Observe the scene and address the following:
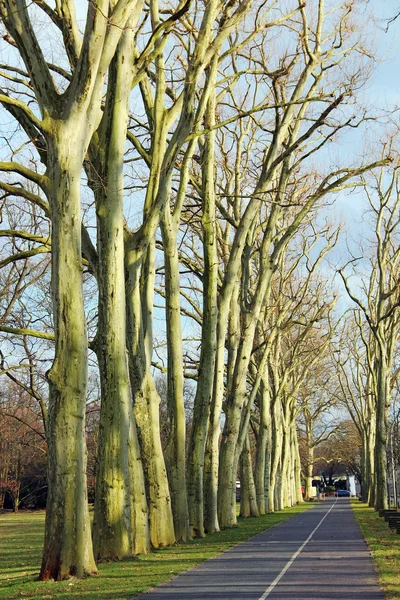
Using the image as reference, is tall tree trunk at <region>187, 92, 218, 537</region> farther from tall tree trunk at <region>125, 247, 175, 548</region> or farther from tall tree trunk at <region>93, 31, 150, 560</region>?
tall tree trunk at <region>93, 31, 150, 560</region>

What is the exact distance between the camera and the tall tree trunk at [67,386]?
13.9m

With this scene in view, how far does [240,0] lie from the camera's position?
1983cm

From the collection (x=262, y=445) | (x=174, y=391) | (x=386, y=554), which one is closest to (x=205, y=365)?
(x=174, y=391)

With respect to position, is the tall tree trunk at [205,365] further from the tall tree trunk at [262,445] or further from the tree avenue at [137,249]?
the tall tree trunk at [262,445]

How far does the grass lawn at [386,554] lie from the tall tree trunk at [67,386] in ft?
14.7

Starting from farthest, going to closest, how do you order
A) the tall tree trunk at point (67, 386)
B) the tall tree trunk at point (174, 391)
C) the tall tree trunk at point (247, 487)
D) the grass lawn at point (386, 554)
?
the tall tree trunk at point (247, 487)
the tall tree trunk at point (174, 391)
the tall tree trunk at point (67, 386)
the grass lawn at point (386, 554)

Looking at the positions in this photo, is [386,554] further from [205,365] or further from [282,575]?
[205,365]

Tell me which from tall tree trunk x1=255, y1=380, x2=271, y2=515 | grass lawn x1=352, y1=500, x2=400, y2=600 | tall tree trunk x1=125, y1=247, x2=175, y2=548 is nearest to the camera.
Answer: grass lawn x1=352, y1=500, x2=400, y2=600

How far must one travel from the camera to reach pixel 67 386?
14195 millimetres

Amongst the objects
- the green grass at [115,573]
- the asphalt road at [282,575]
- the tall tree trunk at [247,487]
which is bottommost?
the asphalt road at [282,575]

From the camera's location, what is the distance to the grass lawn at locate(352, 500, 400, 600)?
12873 millimetres

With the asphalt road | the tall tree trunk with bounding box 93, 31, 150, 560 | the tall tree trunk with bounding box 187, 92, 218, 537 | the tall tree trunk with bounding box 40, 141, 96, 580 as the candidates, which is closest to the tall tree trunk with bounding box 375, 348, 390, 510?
the tall tree trunk with bounding box 187, 92, 218, 537

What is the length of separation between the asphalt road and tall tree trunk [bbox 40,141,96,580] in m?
1.61

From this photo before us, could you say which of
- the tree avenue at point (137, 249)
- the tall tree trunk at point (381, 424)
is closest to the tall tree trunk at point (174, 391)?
the tree avenue at point (137, 249)
